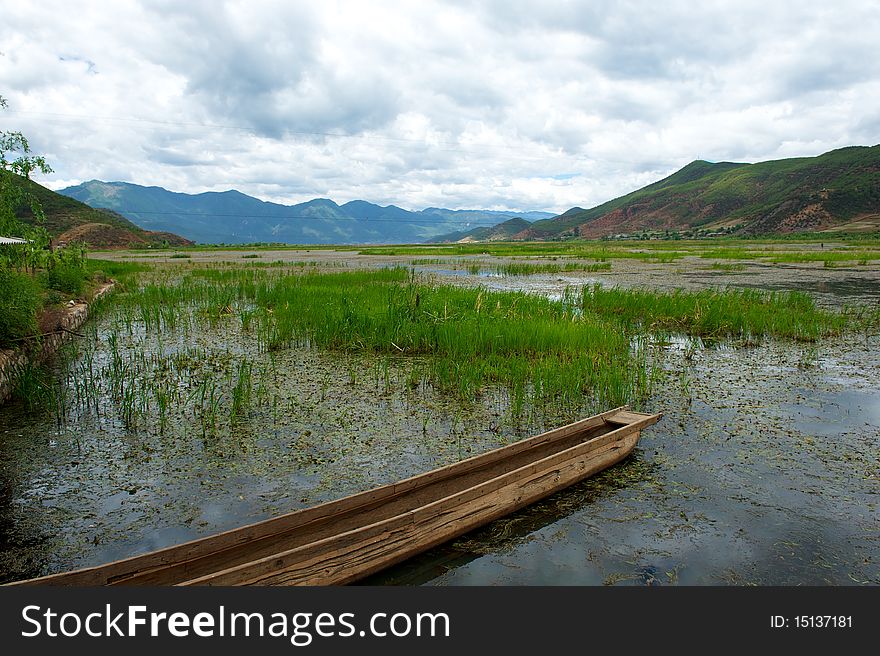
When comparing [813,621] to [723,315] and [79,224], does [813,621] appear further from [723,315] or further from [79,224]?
[79,224]

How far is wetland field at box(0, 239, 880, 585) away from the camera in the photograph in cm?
392

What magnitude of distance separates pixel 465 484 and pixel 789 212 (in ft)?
319

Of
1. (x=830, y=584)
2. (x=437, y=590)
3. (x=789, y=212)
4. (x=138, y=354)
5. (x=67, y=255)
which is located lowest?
(x=830, y=584)

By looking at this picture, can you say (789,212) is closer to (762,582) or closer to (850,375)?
(850,375)

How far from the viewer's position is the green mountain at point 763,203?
78.7 metres

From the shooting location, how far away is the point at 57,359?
9164mm

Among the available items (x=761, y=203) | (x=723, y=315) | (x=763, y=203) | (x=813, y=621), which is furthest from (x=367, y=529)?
(x=761, y=203)

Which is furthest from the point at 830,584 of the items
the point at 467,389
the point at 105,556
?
the point at 105,556

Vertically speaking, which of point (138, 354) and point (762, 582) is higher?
point (138, 354)

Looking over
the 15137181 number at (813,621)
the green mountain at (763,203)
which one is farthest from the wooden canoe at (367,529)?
the green mountain at (763,203)

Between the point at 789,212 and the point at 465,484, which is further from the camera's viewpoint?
the point at 789,212

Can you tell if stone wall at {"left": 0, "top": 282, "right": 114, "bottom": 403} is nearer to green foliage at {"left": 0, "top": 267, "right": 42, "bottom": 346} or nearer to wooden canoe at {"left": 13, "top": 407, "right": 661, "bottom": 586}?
green foliage at {"left": 0, "top": 267, "right": 42, "bottom": 346}

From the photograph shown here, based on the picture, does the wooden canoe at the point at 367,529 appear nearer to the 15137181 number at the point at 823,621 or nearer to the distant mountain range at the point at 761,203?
the 15137181 number at the point at 823,621

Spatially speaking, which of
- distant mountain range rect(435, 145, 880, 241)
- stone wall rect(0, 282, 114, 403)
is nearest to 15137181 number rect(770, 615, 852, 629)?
stone wall rect(0, 282, 114, 403)
